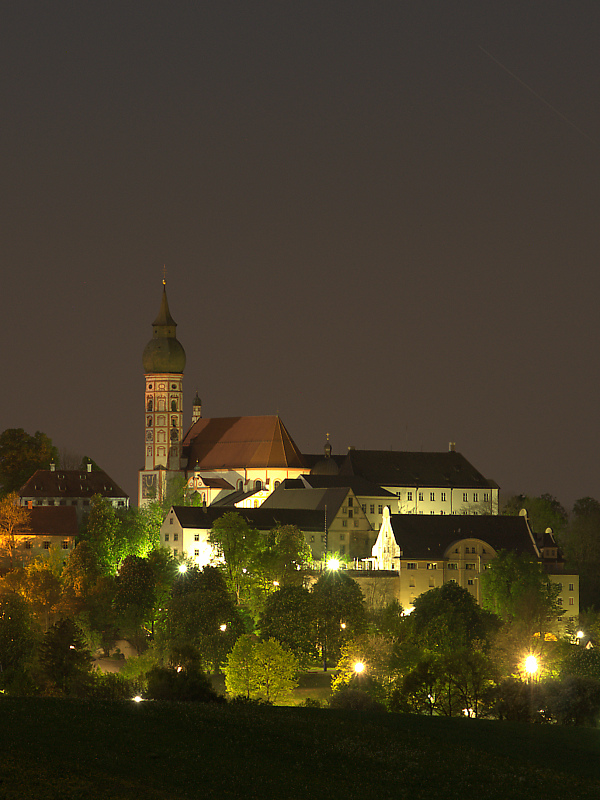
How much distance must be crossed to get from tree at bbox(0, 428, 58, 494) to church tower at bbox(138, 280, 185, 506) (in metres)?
16.8

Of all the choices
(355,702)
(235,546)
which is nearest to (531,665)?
(355,702)

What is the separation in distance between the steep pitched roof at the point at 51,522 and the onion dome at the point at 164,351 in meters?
32.5

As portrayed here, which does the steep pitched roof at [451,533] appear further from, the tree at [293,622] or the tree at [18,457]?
the tree at [18,457]

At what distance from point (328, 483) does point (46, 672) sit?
193 ft

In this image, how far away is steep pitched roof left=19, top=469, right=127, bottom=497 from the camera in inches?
5059

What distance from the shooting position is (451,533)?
109438 millimetres

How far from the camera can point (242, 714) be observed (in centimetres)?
4400

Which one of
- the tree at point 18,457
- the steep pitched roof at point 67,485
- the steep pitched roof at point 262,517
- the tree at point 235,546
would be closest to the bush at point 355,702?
the tree at point 235,546

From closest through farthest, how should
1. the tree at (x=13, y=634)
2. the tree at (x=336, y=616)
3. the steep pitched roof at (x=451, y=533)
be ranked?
the tree at (x=13, y=634) → the tree at (x=336, y=616) → the steep pitched roof at (x=451, y=533)

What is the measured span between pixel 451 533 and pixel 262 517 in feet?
55.1

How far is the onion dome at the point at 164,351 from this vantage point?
151m

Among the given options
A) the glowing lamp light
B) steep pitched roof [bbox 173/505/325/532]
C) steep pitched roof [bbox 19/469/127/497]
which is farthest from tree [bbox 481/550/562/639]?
steep pitched roof [bbox 19/469/127/497]

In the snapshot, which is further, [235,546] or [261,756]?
[235,546]

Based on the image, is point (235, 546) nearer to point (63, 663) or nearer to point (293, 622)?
point (293, 622)
